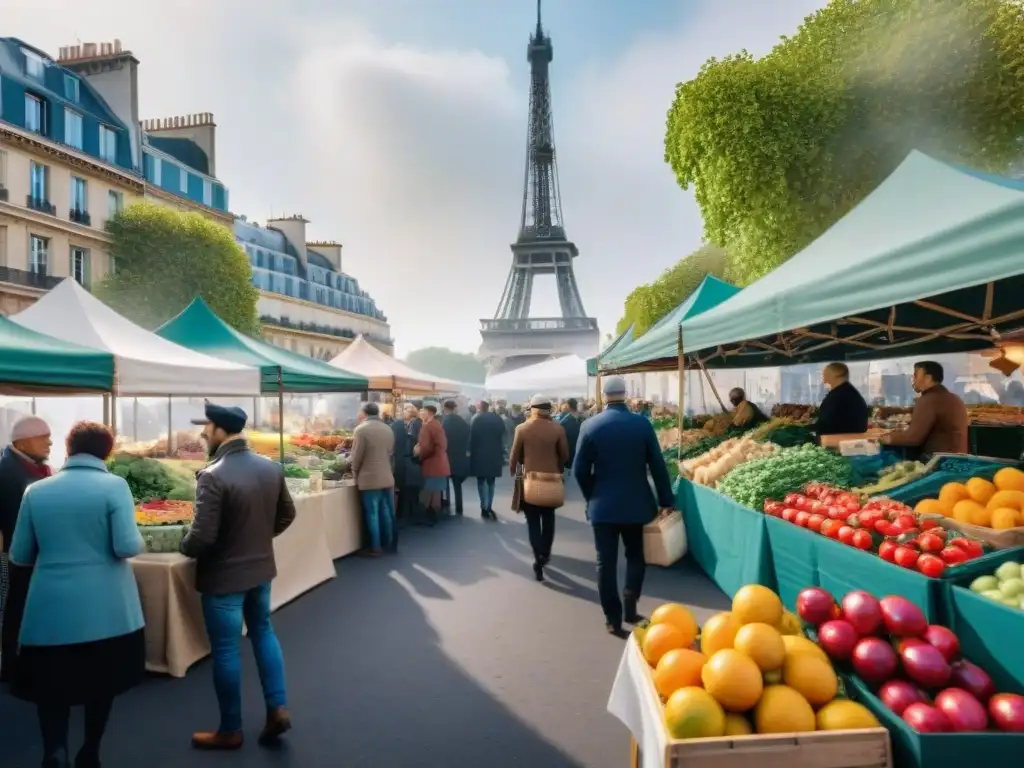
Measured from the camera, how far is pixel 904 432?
6031 mm

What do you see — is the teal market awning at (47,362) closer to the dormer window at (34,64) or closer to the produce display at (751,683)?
the produce display at (751,683)

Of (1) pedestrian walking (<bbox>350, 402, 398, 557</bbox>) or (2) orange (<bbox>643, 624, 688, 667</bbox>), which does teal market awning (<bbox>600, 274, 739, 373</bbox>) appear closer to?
(1) pedestrian walking (<bbox>350, 402, 398, 557</bbox>)

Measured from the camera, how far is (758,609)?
274cm

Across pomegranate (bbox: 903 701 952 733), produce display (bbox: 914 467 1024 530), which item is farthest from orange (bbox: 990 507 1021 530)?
pomegranate (bbox: 903 701 952 733)

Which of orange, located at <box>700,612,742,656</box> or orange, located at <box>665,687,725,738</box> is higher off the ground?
orange, located at <box>700,612,742,656</box>

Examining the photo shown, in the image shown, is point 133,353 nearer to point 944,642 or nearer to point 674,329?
point 674,329

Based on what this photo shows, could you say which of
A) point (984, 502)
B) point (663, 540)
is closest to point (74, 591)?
point (984, 502)

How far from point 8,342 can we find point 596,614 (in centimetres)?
461

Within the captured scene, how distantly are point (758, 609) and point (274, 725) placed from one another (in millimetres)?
2484

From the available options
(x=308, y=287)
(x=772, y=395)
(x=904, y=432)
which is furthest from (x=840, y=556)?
(x=308, y=287)

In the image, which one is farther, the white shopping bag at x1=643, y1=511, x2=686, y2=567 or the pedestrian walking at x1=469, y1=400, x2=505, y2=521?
the pedestrian walking at x1=469, y1=400, x2=505, y2=521

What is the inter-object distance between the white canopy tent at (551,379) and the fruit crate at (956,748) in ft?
59.0

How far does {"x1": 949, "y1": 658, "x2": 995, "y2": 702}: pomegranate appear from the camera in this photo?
244cm

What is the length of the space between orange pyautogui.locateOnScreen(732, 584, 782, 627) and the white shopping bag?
410 cm
